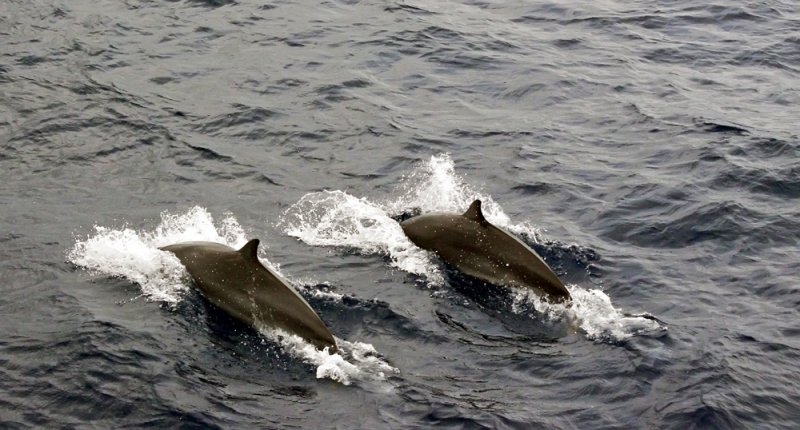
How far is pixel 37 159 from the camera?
20703 mm

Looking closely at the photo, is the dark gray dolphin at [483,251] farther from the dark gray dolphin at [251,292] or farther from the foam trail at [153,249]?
the dark gray dolphin at [251,292]

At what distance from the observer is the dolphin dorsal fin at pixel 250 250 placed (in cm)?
1534

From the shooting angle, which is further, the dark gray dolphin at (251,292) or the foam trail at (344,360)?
the dark gray dolphin at (251,292)

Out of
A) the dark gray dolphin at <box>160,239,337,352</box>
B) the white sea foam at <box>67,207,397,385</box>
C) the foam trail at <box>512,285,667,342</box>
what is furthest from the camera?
the foam trail at <box>512,285,667,342</box>

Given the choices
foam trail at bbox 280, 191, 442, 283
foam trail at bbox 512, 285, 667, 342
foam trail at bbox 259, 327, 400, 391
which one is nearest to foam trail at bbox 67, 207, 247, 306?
foam trail at bbox 280, 191, 442, 283

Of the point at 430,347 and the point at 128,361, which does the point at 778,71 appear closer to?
the point at 430,347

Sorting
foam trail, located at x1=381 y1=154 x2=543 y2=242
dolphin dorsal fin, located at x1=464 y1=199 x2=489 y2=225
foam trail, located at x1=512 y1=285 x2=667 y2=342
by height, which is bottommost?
foam trail, located at x1=381 y1=154 x2=543 y2=242

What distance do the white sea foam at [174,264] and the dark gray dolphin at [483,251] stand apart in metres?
2.42

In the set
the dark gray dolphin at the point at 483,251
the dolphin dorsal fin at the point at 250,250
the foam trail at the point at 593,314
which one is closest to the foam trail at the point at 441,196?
the dark gray dolphin at the point at 483,251

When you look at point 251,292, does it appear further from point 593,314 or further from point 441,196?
point 441,196

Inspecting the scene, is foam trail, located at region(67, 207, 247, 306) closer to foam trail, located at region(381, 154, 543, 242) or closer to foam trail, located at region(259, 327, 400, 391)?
foam trail, located at region(259, 327, 400, 391)

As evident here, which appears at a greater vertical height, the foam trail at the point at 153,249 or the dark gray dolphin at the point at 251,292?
the dark gray dolphin at the point at 251,292

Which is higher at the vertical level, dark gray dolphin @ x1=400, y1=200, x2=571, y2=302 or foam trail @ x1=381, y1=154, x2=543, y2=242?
dark gray dolphin @ x1=400, y1=200, x2=571, y2=302

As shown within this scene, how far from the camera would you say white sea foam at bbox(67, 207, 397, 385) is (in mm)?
14516
